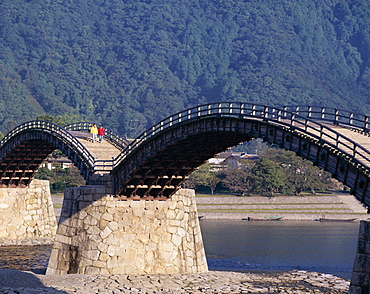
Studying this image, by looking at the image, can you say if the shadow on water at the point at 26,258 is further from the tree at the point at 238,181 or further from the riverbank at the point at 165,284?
the tree at the point at 238,181

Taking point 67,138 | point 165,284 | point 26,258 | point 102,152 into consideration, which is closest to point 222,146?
point 165,284

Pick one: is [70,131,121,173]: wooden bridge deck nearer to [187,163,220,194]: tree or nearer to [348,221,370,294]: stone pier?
[348,221,370,294]: stone pier

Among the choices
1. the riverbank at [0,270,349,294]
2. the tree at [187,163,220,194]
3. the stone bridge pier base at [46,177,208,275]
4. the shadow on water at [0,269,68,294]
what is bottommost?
the shadow on water at [0,269,68,294]

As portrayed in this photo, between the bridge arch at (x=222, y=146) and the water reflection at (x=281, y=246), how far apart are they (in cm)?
1140

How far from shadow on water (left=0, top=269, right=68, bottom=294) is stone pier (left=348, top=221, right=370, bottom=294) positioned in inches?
700

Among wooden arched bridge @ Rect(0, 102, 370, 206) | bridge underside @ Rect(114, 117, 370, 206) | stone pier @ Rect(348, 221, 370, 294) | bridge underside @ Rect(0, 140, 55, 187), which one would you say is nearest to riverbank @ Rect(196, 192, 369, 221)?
bridge underside @ Rect(0, 140, 55, 187)

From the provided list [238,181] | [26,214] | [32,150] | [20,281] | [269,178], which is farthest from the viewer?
[238,181]

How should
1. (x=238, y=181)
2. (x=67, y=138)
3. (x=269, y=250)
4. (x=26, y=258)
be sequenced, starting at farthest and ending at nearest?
(x=238, y=181), (x=269, y=250), (x=26, y=258), (x=67, y=138)

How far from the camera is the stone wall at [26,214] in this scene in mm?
66812

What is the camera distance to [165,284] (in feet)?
137

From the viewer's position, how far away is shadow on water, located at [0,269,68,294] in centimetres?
3852

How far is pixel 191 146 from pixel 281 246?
30225mm

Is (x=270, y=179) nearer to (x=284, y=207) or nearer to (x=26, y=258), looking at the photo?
(x=284, y=207)

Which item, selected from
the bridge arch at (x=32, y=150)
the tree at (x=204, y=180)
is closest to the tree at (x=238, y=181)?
the tree at (x=204, y=180)
